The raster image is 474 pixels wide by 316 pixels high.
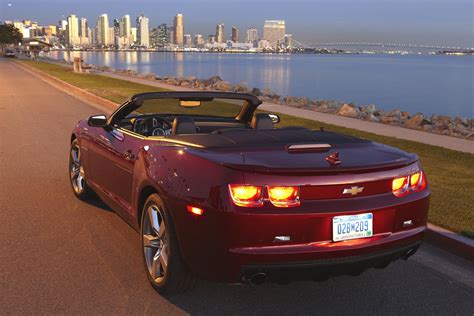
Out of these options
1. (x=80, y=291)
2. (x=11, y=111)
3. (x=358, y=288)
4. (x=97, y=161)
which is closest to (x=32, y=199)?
(x=97, y=161)

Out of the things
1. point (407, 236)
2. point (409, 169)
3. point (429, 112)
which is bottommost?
point (429, 112)

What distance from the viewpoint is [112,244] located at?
516 centimetres

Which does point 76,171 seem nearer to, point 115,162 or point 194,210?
point 115,162

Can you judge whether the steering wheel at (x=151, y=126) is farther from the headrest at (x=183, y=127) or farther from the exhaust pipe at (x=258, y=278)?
the exhaust pipe at (x=258, y=278)

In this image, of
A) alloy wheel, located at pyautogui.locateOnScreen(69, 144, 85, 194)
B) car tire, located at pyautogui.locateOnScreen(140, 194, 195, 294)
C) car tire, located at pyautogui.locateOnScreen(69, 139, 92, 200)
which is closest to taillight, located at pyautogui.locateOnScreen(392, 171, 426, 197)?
car tire, located at pyautogui.locateOnScreen(140, 194, 195, 294)

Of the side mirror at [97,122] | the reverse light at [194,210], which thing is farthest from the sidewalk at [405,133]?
the reverse light at [194,210]

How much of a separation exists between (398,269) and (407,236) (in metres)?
1.08

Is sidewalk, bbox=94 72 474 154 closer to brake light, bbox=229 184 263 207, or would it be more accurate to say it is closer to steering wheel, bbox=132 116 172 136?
steering wheel, bbox=132 116 172 136

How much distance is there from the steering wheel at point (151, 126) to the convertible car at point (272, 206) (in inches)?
37.1

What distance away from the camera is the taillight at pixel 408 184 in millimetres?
3746

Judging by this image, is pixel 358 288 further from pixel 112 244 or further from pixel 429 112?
pixel 429 112

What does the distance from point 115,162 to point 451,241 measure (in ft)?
10.9

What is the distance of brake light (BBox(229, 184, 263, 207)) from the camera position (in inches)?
132

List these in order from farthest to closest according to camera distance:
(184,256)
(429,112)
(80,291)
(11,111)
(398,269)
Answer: (429,112), (11,111), (398,269), (80,291), (184,256)
